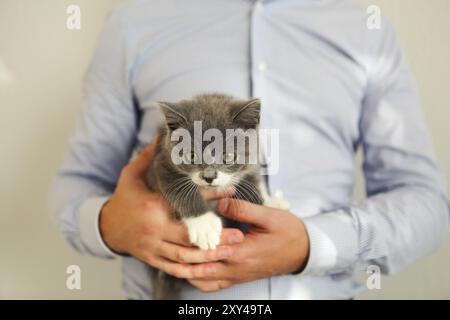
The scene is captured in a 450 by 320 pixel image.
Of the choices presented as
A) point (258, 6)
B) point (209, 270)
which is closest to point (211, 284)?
point (209, 270)

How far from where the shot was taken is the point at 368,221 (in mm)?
720

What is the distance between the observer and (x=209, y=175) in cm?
→ 64

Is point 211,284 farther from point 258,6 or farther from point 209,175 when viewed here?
point 258,6

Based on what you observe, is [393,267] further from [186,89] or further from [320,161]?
[186,89]

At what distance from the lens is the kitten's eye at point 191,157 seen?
0.65 meters

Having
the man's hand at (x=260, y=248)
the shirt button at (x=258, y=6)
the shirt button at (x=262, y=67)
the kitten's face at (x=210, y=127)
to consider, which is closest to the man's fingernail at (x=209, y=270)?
the man's hand at (x=260, y=248)

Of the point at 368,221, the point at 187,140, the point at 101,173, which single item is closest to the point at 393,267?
the point at 368,221

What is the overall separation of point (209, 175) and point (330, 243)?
0.24 m

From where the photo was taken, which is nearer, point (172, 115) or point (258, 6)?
point (172, 115)

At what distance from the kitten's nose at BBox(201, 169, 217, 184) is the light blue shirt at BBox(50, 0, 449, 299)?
0.44 ft

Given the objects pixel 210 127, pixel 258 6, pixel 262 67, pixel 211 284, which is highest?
pixel 258 6

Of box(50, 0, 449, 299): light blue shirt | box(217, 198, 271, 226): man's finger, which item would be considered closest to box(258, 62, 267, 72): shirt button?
box(50, 0, 449, 299): light blue shirt

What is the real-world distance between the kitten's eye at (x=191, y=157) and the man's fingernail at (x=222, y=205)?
0.30 ft

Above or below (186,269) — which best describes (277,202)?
above
